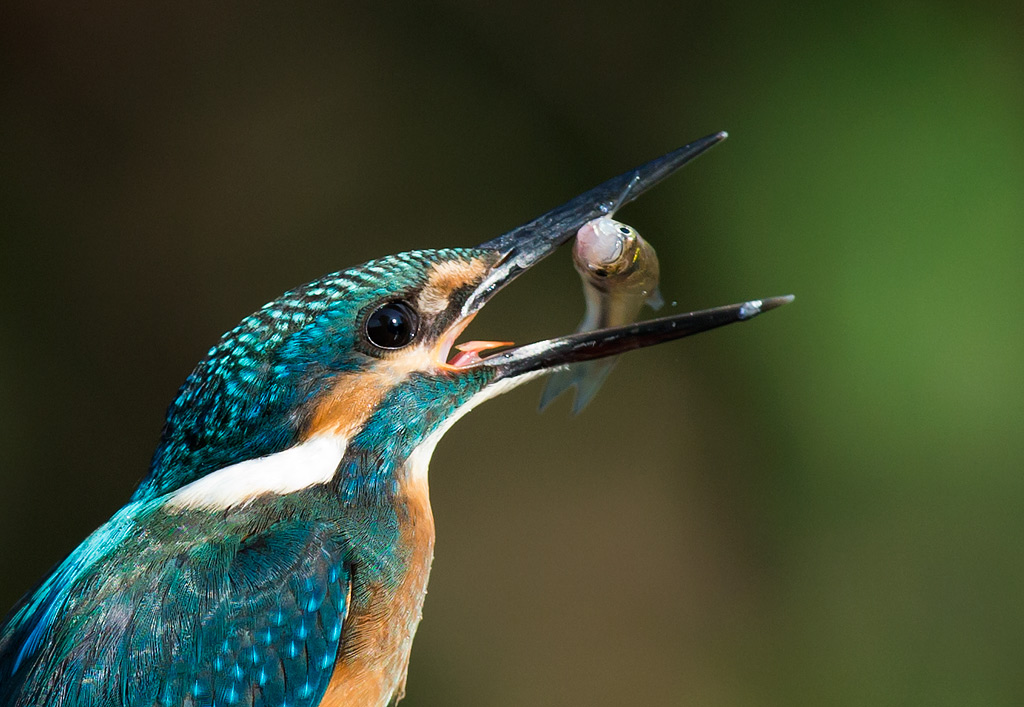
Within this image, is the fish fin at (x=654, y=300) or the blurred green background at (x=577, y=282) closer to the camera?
the fish fin at (x=654, y=300)

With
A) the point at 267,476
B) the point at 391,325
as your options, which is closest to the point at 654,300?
the point at 391,325

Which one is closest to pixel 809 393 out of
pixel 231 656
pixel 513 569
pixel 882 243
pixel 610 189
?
pixel 882 243

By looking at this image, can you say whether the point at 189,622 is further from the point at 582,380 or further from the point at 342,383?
the point at 582,380

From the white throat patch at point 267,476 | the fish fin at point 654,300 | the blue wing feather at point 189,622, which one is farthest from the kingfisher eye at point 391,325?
the fish fin at point 654,300

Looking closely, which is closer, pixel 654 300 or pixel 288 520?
pixel 288 520

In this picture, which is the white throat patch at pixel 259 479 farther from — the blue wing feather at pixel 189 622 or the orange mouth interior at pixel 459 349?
the orange mouth interior at pixel 459 349

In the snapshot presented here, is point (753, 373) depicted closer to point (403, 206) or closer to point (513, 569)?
point (513, 569)
